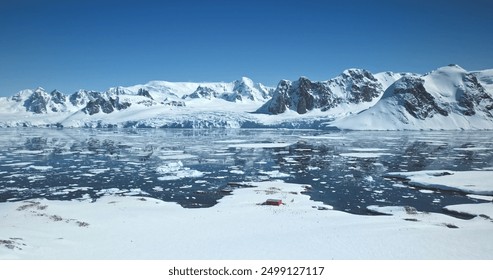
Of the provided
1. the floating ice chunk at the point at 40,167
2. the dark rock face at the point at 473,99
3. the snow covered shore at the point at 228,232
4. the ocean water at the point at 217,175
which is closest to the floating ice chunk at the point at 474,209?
the snow covered shore at the point at 228,232

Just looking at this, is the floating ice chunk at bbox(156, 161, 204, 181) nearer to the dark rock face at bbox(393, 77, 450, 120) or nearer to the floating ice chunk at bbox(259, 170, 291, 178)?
the floating ice chunk at bbox(259, 170, 291, 178)

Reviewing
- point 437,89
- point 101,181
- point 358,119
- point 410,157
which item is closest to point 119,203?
point 101,181

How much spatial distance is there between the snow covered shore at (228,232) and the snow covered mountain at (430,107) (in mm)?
134106

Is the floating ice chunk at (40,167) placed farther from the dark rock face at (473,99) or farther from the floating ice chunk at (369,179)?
the dark rock face at (473,99)

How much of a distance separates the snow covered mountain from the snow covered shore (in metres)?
134

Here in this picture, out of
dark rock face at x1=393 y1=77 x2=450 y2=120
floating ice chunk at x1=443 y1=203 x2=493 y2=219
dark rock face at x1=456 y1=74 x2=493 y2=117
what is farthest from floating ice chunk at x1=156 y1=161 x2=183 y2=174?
dark rock face at x1=456 y1=74 x2=493 y2=117

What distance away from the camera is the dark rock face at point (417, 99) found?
171 m

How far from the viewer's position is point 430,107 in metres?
176

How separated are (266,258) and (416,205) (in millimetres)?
15815

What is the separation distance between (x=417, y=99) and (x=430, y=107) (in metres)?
7.24

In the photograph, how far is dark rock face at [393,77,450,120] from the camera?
17100cm

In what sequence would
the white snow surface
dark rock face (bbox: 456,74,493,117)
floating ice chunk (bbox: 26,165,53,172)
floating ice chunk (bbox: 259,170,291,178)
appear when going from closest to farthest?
the white snow surface → floating ice chunk (bbox: 259,170,291,178) → floating ice chunk (bbox: 26,165,53,172) → dark rock face (bbox: 456,74,493,117)

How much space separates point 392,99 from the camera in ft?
580

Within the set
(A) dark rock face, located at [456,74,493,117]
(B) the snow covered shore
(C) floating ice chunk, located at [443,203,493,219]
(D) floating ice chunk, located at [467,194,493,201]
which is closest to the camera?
(B) the snow covered shore
